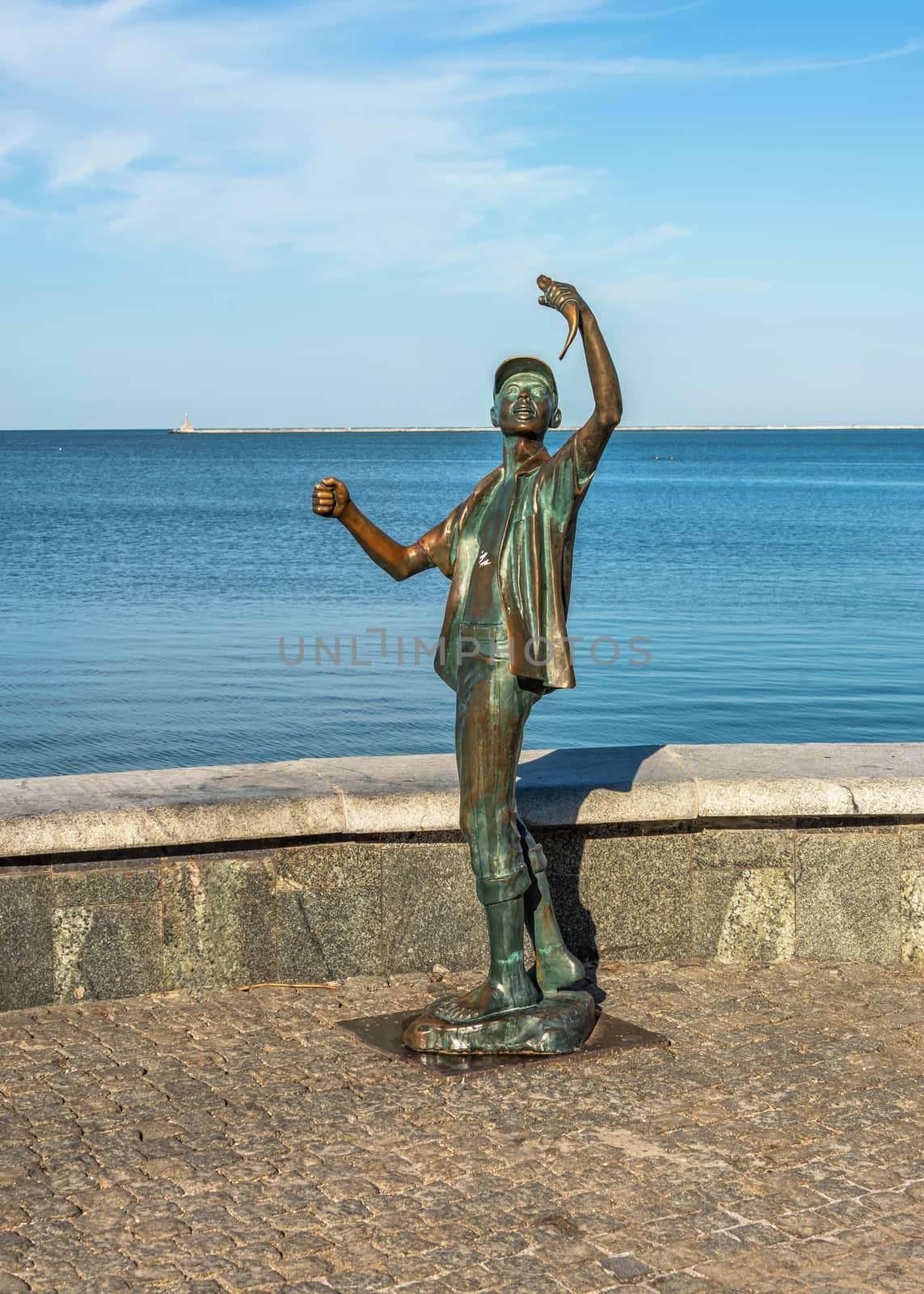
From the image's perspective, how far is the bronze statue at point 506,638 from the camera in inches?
180

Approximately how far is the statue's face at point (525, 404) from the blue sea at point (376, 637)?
9.01 m

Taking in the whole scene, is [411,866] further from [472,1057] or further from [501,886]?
[472,1057]

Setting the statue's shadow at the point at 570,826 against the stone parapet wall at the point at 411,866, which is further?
the statue's shadow at the point at 570,826

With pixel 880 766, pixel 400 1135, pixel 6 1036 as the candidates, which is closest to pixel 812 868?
pixel 880 766

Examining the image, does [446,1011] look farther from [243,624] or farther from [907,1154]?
[243,624]

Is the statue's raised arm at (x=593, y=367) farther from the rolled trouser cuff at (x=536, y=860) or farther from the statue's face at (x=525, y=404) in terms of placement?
the rolled trouser cuff at (x=536, y=860)

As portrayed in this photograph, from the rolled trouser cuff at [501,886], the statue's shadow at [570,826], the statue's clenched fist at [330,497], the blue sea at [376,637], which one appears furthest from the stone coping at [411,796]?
the blue sea at [376,637]

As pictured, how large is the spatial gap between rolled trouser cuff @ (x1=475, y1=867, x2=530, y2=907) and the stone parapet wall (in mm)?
482

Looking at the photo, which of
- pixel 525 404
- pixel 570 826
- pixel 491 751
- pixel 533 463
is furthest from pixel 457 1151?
pixel 525 404

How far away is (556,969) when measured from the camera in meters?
4.90

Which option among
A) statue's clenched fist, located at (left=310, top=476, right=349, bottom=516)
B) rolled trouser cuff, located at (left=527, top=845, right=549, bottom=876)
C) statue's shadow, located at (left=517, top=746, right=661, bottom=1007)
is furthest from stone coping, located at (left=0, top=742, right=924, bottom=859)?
statue's clenched fist, located at (left=310, top=476, right=349, bottom=516)

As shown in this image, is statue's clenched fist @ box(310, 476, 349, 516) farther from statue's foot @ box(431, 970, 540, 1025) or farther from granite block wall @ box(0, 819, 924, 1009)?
statue's foot @ box(431, 970, 540, 1025)

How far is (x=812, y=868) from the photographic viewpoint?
18.0 feet

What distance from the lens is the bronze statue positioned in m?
4.57
